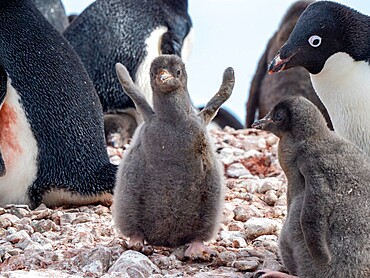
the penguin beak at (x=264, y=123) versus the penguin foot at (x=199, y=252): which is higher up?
the penguin beak at (x=264, y=123)

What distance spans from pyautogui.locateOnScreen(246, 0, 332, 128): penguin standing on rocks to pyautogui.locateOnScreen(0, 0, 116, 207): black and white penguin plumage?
4.36m

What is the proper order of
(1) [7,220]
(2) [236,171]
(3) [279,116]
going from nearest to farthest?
(3) [279,116]
(1) [7,220]
(2) [236,171]

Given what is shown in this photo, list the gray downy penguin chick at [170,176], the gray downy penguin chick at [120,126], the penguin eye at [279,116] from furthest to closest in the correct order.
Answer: the gray downy penguin chick at [120,126]
the gray downy penguin chick at [170,176]
the penguin eye at [279,116]

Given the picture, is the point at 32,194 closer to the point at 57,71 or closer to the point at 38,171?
the point at 38,171

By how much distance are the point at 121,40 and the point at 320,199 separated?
433cm

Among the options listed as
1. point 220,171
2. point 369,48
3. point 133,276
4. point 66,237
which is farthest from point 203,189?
point 369,48

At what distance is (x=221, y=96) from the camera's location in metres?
3.37

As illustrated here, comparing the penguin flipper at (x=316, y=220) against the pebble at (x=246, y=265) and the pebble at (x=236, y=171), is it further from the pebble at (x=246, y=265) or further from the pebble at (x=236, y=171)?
the pebble at (x=236, y=171)

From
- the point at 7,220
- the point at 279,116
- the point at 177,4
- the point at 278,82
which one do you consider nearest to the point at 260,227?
the point at 279,116

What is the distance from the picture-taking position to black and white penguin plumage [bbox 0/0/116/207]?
425 cm

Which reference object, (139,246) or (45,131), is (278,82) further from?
(139,246)

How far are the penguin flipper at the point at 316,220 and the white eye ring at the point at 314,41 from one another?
89 centimetres

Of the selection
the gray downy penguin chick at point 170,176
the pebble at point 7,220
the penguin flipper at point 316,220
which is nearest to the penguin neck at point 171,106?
the gray downy penguin chick at point 170,176

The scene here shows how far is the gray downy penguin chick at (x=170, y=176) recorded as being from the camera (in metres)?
3.18
